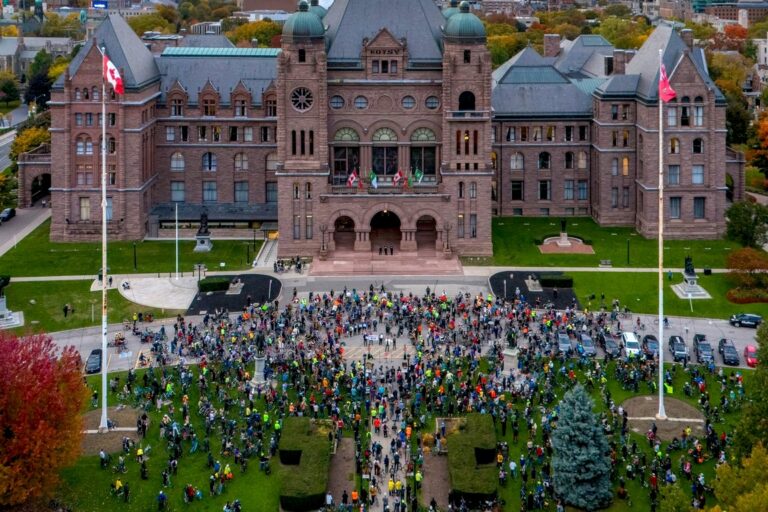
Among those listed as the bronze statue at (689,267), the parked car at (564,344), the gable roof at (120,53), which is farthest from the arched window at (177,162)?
the parked car at (564,344)

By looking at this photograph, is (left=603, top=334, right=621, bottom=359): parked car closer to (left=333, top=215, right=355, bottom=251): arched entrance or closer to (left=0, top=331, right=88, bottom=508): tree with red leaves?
(left=333, top=215, right=355, bottom=251): arched entrance

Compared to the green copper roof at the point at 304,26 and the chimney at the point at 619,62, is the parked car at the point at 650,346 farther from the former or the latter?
the chimney at the point at 619,62

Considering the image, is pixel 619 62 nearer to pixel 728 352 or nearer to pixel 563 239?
pixel 563 239

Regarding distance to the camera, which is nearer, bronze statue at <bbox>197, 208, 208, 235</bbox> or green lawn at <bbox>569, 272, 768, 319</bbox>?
green lawn at <bbox>569, 272, 768, 319</bbox>

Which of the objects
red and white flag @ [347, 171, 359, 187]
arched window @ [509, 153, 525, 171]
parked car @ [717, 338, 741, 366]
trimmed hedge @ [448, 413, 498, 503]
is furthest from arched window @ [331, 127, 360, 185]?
trimmed hedge @ [448, 413, 498, 503]

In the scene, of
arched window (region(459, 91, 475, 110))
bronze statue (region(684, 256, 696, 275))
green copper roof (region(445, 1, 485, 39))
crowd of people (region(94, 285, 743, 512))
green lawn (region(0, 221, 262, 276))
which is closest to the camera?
crowd of people (region(94, 285, 743, 512))

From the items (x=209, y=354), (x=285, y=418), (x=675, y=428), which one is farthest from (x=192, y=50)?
(x=675, y=428)

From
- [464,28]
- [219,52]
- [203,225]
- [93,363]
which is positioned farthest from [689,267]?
[219,52]
